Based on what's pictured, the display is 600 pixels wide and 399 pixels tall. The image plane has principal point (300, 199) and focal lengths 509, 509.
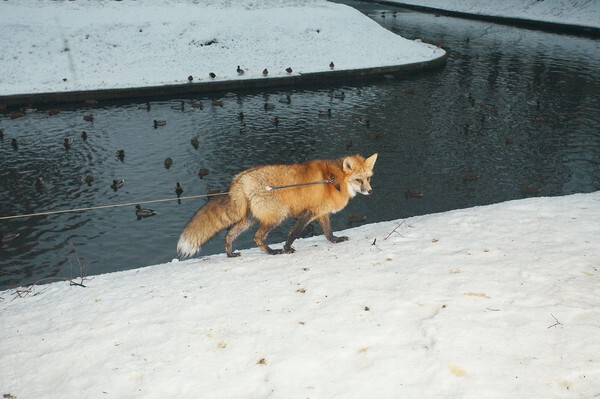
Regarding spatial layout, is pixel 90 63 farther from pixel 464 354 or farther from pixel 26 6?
pixel 464 354

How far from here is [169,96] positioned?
2989 cm

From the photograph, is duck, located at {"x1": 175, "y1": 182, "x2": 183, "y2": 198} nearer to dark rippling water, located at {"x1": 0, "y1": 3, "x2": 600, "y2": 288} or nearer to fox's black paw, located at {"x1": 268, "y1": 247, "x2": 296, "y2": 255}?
dark rippling water, located at {"x1": 0, "y1": 3, "x2": 600, "y2": 288}

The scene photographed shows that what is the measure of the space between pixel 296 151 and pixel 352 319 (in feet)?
48.5

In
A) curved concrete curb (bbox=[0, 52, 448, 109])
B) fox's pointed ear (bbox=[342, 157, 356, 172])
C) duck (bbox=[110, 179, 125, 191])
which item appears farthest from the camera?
curved concrete curb (bbox=[0, 52, 448, 109])

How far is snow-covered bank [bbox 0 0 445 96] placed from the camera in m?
32.0

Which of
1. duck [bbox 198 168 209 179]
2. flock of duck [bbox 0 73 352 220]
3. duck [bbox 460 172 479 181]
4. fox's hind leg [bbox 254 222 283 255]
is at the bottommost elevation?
duck [bbox 460 172 479 181]

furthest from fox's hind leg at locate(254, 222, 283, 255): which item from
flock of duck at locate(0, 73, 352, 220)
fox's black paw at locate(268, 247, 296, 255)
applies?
flock of duck at locate(0, 73, 352, 220)

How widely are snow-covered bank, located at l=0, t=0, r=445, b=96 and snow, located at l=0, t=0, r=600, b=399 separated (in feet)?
81.1

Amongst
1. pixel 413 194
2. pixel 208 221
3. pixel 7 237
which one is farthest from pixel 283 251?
pixel 7 237

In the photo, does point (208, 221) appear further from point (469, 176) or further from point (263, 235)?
point (469, 176)

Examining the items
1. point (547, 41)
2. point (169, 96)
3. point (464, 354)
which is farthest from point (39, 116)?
point (547, 41)

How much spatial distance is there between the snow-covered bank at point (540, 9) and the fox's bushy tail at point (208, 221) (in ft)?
163

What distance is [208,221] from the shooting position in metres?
8.54

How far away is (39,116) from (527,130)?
23.5m
